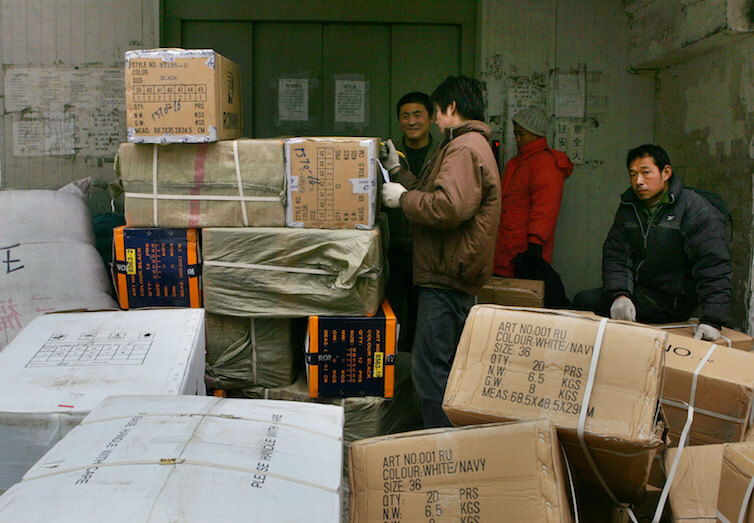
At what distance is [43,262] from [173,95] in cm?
104

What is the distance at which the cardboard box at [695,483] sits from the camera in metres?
1.75

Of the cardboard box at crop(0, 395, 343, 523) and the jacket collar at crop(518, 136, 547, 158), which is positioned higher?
the jacket collar at crop(518, 136, 547, 158)

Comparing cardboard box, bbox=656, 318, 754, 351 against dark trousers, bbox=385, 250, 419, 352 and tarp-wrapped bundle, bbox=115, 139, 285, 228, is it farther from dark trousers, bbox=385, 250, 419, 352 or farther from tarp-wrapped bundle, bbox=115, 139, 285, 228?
tarp-wrapped bundle, bbox=115, 139, 285, 228

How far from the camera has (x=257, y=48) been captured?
4477 millimetres

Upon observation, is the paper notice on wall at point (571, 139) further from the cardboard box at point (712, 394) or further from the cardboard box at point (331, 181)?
the cardboard box at point (712, 394)

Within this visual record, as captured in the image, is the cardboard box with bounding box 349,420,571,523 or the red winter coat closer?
the cardboard box with bounding box 349,420,571,523

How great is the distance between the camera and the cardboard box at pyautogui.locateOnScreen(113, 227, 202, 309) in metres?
2.95

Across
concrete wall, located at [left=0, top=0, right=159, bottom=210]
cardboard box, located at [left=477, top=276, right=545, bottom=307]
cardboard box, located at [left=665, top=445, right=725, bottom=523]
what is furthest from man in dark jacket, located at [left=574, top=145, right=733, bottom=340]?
concrete wall, located at [left=0, top=0, right=159, bottom=210]

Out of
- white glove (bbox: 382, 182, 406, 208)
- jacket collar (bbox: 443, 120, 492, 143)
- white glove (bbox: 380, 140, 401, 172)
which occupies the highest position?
jacket collar (bbox: 443, 120, 492, 143)

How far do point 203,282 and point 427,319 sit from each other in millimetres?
1044

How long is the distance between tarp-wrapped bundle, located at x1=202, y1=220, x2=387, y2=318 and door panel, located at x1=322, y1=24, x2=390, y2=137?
1.85m

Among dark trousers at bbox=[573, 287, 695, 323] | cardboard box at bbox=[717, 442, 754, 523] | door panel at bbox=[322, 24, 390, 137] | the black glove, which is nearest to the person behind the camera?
cardboard box at bbox=[717, 442, 754, 523]

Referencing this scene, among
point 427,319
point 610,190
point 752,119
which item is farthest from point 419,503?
point 610,190

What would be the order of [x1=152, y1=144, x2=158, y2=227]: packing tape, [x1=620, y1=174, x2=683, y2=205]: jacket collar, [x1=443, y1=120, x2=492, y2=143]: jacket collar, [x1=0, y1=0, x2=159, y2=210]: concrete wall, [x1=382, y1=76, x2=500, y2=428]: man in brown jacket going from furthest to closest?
[x1=0, y1=0, x2=159, y2=210]: concrete wall < [x1=620, y1=174, x2=683, y2=205]: jacket collar < [x1=152, y1=144, x2=158, y2=227]: packing tape < [x1=443, y1=120, x2=492, y2=143]: jacket collar < [x1=382, y1=76, x2=500, y2=428]: man in brown jacket
